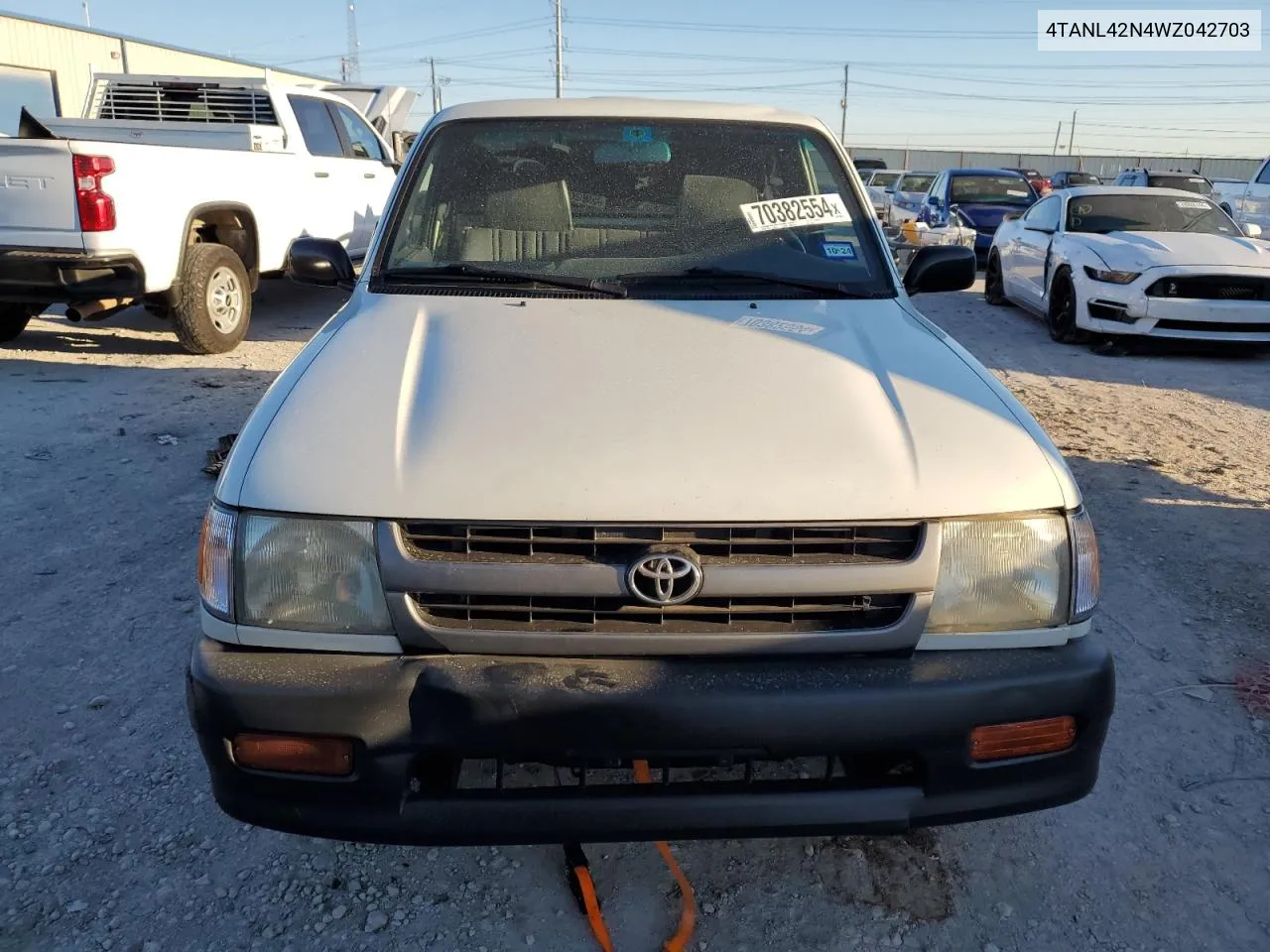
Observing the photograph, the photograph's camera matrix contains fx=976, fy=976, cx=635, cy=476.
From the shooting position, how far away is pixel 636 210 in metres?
3.15

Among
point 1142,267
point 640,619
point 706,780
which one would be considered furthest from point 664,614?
point 1142,267

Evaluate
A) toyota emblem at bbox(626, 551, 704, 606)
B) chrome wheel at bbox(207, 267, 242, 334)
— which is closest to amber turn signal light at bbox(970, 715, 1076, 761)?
toyota emblem at bbox(626, 551, 704, 606)

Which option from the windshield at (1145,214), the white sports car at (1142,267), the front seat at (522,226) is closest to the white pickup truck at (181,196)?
the front seat at (522,226)

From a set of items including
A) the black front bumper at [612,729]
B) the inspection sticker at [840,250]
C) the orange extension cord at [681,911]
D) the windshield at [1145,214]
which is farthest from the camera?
the windshield at [1145,214]

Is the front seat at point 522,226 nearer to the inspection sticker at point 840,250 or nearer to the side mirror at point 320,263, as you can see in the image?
the side mirror at point 320,263

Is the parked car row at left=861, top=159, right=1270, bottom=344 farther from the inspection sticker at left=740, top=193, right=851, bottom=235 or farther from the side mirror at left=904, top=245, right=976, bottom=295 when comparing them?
the inspection sticker at left=740, top=193, right=851, bottom=235

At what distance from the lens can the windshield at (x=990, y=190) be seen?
15625 millimetres

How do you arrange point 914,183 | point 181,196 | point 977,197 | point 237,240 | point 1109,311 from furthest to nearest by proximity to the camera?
point 914,183, point 977,197, point 1109,311, point 237,240, point 181,196

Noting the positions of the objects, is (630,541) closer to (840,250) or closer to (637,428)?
(637,428)

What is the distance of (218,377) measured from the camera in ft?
22.7

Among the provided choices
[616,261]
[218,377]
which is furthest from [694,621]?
[218,377]

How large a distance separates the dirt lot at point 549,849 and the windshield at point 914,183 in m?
18.8

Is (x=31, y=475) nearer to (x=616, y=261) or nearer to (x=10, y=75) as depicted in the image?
(x=616, y=261)

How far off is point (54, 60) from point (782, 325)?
3074cm
